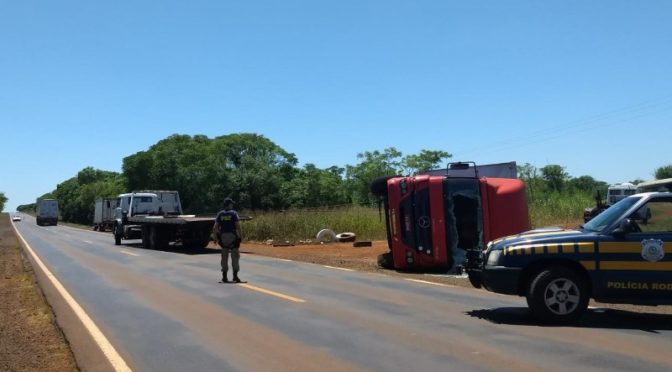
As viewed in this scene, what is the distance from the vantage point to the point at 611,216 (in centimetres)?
896

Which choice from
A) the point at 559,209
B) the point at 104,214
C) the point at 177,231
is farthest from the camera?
the point at 104,214

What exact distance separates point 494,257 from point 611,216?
5.55 ft

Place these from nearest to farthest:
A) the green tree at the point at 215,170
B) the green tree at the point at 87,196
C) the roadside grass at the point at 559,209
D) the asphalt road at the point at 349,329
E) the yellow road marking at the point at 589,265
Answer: the asphalt road at the point at 349,329
the yellow road marking at the point at 589,265
the roadside grass at the point at 559,209
the green tree at the point at 215,170
the green tree at the point at 87,196

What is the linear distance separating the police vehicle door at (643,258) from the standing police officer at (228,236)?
8.17 m

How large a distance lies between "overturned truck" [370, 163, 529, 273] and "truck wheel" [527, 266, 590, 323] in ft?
23.2

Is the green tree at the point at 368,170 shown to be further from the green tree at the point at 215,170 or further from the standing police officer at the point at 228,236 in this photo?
the standing police officer at the point at 228,236

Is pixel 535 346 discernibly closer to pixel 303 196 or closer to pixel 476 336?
pixel 476 336

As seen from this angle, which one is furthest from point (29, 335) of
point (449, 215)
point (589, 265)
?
point (449, 215)

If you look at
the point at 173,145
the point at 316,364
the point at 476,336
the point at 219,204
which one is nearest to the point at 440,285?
the point at 476,336

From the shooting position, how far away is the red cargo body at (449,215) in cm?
1605

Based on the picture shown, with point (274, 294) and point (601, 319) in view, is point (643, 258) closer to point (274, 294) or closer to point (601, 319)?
point (601, 319)

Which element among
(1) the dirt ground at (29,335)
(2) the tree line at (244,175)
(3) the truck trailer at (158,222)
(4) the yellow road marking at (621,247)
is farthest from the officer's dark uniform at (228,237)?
(2) the tree line at (244,175)

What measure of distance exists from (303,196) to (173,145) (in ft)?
57.3

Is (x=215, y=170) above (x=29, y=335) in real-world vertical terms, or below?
above
